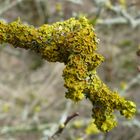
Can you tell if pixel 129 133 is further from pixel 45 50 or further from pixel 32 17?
Answer: pixel 45 50

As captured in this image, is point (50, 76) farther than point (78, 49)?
Yes

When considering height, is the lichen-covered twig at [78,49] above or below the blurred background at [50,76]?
below

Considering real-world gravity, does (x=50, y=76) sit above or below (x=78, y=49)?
above

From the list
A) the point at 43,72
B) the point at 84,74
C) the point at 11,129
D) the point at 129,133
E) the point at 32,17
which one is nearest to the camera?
the point at 84,74

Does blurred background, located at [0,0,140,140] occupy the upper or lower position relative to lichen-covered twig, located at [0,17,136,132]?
upper

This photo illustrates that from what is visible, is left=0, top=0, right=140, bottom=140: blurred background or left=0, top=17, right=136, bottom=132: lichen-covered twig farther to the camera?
left=0, top=0, right=140, bottom=140: blurred background

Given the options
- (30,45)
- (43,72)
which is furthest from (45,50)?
(43,72)

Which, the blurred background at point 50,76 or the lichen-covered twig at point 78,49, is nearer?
the lichen-covered twig at point 78,49

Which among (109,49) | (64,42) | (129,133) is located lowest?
(64,42)
